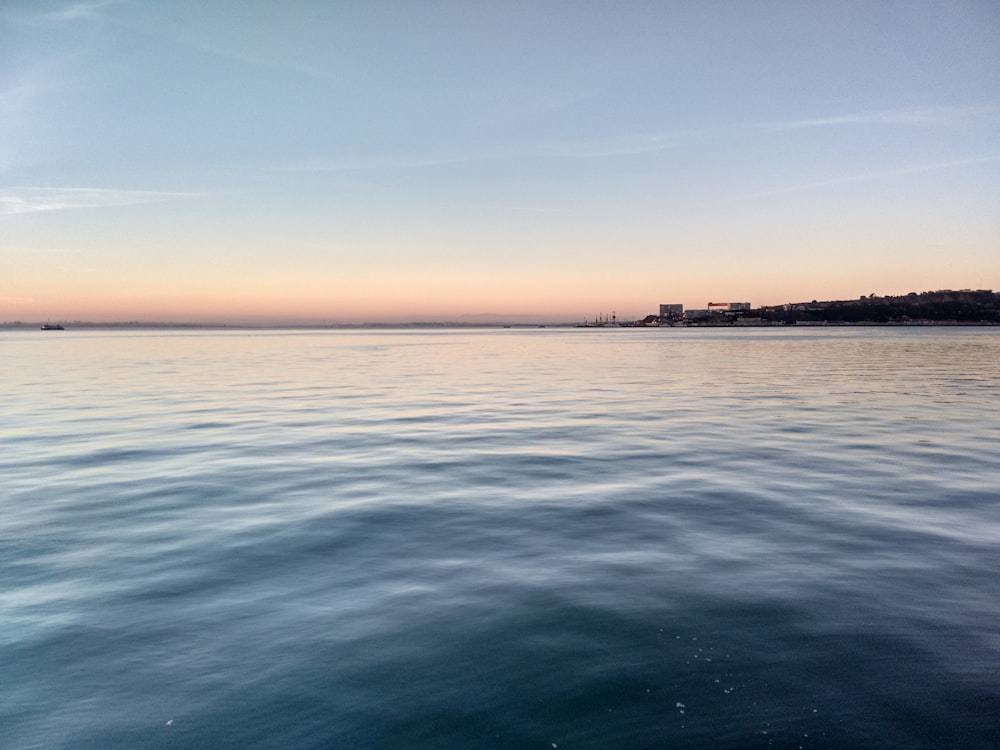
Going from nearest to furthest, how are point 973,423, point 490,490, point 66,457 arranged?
1. point 490,490
2. point 66,457
3. point 973,423

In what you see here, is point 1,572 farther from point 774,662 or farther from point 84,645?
point 774,662

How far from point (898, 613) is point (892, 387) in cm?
3236

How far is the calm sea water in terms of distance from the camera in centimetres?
509

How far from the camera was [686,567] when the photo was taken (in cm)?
829

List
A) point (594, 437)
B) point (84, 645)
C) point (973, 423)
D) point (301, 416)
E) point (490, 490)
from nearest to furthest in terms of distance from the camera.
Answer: point (84, 645) < point (490, 490) < point (594, 437) < point (973, 423) < point (301, 416)

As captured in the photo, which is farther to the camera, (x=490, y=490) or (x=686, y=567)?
(x=490, y=490)

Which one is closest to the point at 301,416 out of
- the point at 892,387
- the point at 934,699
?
the point at 934,699

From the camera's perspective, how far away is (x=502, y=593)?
7.54m

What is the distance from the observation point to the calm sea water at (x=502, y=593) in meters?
5.09

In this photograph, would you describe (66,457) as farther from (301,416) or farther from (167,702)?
(167,702)

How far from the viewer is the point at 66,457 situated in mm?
16578

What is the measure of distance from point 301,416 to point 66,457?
871cm

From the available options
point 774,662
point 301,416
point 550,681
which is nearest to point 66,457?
point 301,416

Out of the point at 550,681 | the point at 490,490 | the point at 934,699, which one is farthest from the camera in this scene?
the point at 490,490
